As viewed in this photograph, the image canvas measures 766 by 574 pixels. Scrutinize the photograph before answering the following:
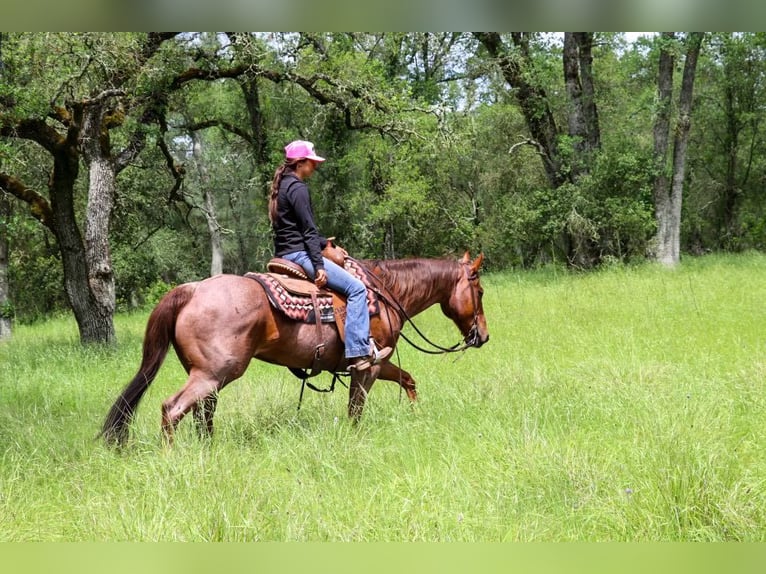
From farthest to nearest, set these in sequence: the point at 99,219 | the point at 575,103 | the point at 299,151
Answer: the point at 575,103
the point at 99,219
the point at 299,151

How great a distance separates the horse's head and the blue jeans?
3.86ft

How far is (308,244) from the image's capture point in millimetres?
5004

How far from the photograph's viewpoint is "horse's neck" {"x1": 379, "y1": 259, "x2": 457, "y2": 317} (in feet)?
19.0

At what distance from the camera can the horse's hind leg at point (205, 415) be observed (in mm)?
4518

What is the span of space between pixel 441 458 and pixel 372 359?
4.23 ft

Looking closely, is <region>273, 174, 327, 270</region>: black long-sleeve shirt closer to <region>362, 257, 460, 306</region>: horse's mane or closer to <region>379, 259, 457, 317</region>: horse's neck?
<region>362, 257, 460, 306</region>: horse's mane

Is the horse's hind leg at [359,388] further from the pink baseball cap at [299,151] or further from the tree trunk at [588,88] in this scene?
the tree trunk at [588,88]

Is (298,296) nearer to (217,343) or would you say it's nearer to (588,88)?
(217,343)

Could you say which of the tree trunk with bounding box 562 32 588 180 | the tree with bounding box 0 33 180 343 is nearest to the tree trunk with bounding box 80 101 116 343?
the tree with bounding box 0 33 180 343

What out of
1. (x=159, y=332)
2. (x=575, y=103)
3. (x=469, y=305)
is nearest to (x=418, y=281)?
(x=469, y=305)

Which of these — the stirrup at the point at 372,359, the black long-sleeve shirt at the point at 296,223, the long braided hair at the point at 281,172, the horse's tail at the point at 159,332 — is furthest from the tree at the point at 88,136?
the stirrup at the point at 372,359
